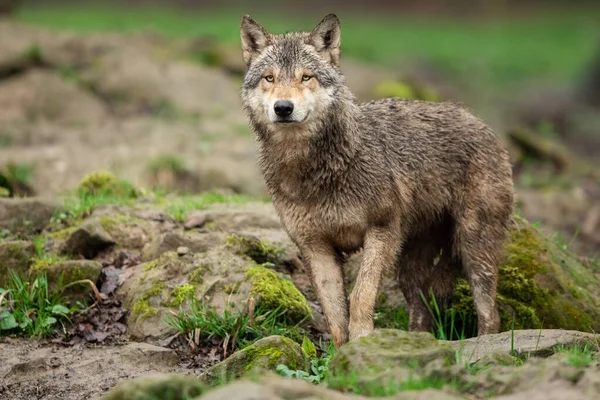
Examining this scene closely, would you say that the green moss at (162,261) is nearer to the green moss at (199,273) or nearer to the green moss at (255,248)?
the green moss at (199,273)

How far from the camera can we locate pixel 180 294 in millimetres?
7707

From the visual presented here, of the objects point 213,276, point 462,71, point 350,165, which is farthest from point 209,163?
point 462,71

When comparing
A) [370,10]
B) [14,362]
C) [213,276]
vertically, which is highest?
[370,10]

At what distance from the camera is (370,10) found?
40.3m

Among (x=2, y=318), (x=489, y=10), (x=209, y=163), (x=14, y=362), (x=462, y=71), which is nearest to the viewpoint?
(x=14, y=362)

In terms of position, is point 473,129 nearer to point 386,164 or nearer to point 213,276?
point 386,164

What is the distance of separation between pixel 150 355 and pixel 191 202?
2.87 m

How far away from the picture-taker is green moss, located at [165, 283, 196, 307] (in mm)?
7664

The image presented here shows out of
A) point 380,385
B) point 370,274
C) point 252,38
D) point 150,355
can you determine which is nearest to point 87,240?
point 150,355

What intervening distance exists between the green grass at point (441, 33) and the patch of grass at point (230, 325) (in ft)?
54.0

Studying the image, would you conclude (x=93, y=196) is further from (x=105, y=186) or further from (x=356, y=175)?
(x=356, y=175)

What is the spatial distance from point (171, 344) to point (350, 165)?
7.09 feet

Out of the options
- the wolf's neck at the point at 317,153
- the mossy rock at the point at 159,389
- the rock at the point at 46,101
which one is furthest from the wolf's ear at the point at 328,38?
the rock at the point at 46,101

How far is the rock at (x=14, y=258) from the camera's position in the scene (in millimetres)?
7980
